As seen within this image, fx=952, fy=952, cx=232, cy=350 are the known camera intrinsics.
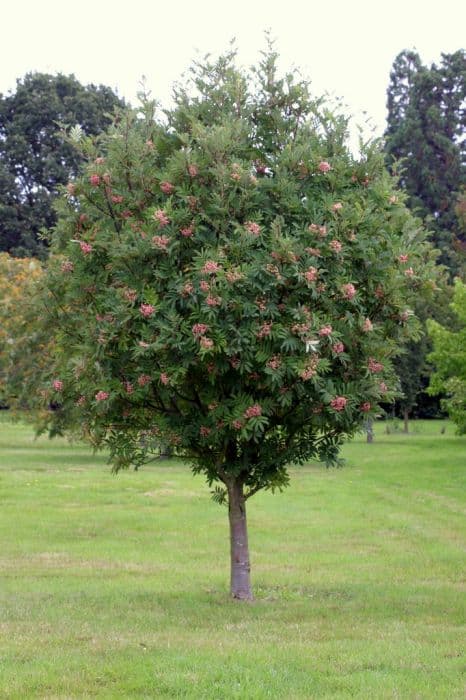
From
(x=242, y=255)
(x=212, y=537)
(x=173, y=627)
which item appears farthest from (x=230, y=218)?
(x=212, y=537)

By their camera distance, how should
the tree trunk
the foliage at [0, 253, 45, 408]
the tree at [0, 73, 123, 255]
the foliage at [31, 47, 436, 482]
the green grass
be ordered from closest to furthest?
the green grass
the foliage at [31, 47, 436, 482]
the tree trunk
the foliage at [0, 253, 45, 408]
the tree at [0, 73, 123, 255]

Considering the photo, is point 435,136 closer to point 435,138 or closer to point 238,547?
point 435,138

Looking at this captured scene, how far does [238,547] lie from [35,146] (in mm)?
55610

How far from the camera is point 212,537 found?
18.7 metres

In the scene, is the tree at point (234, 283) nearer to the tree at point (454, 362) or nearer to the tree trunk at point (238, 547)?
the tree trunk at point (238, 547)

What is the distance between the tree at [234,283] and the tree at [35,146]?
49.8 meters

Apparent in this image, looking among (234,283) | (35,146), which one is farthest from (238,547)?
(35,146)

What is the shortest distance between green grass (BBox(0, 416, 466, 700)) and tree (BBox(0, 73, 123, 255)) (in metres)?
34.3

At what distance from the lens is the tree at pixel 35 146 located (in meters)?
61.0

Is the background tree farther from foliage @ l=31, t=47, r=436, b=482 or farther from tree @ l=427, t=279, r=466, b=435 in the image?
foliage @ l=31, t=47, r=436, b=482

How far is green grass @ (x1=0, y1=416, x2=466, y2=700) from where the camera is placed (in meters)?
7.68

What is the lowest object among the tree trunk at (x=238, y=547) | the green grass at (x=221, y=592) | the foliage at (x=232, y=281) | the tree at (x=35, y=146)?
the green grass at (x=221, y=592)

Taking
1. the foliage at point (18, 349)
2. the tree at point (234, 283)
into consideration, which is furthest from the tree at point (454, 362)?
the tree at point (234, 283)

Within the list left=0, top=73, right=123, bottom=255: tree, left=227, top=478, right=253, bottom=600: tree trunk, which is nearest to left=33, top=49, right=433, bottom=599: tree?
left=227, top=478, right=253, bottom=600: tree trunk
